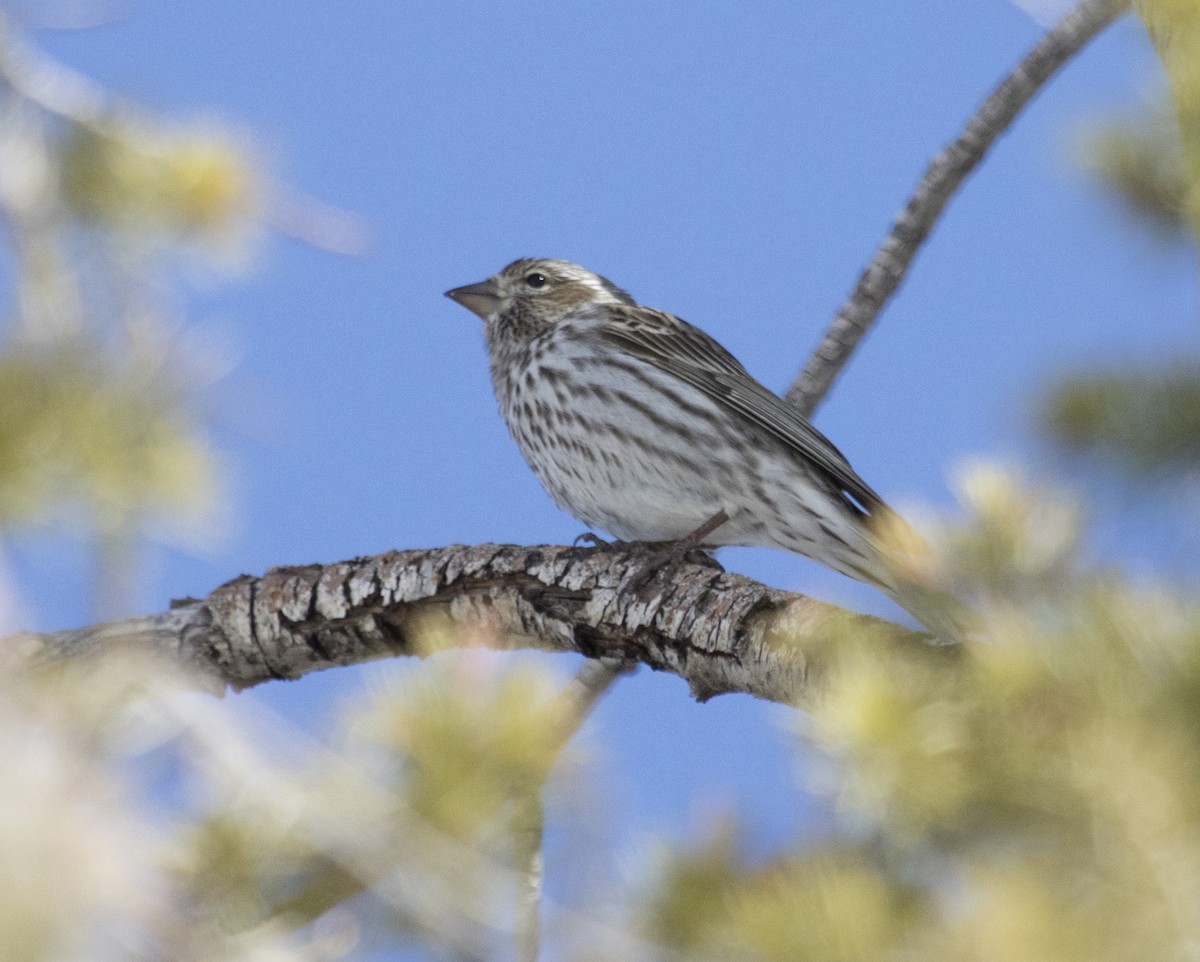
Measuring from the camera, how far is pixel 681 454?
6488 millimetres

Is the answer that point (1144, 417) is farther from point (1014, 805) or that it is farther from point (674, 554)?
point (1014, 805)

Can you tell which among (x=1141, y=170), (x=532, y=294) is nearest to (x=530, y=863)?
(x=1141, y=170)

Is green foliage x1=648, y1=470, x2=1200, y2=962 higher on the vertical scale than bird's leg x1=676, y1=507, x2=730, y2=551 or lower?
lower

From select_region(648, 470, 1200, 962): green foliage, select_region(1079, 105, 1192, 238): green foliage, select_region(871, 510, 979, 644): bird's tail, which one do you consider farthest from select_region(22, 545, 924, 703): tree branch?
select_region(648, 470, 1200, 962): green foliage

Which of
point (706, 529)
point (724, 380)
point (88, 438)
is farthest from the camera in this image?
point (724, 380)

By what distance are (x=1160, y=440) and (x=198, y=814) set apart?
2818 millimetres

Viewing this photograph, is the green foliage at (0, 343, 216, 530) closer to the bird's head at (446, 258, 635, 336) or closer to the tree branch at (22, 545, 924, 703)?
the tree branch at (22, 545, 924, 703)

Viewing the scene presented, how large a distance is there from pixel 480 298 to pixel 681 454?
7.29 feet

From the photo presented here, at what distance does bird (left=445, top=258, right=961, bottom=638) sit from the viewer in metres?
6.33

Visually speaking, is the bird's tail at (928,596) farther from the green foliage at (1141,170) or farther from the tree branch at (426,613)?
the green foliage at (1141,170)

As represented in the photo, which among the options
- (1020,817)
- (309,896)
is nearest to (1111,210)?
(1020,817)

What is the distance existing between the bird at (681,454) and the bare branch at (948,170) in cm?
48

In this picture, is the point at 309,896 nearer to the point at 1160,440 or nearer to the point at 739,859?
the point at 739,859

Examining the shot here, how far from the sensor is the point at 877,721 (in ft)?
8.25
